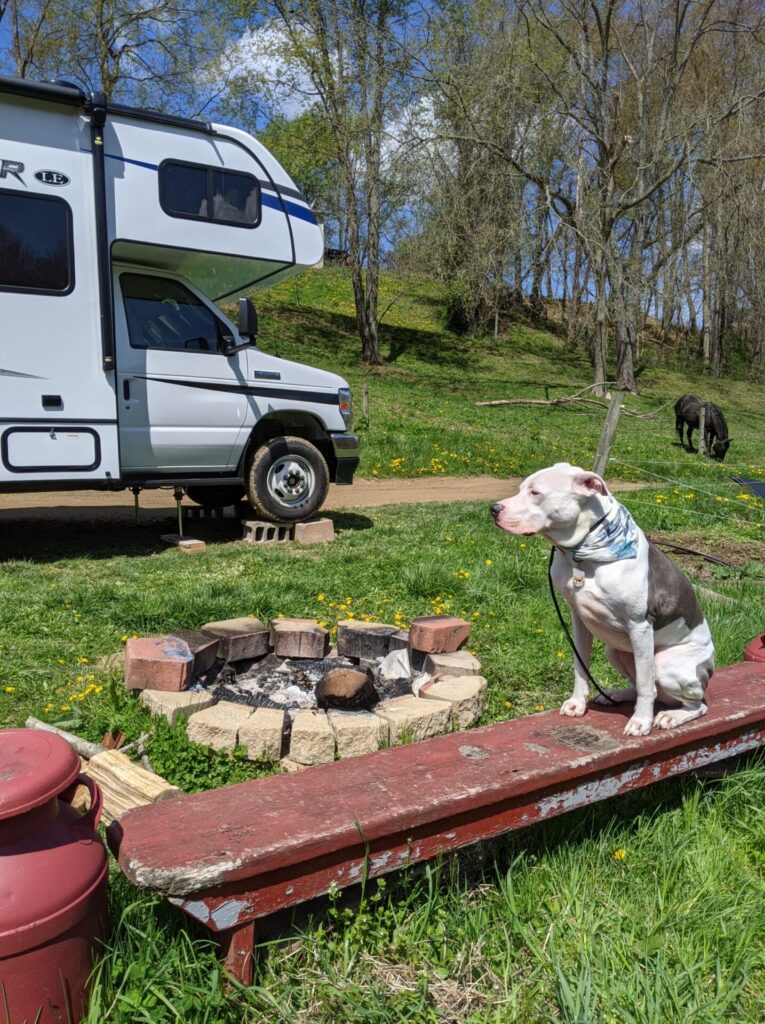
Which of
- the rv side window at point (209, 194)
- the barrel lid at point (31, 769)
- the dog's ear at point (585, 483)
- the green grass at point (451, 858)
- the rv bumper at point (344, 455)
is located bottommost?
the green grass at point (451, 858)

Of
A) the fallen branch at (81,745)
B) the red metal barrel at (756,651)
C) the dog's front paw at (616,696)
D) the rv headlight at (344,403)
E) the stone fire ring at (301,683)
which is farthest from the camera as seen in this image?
the rv headlight at (344,403)

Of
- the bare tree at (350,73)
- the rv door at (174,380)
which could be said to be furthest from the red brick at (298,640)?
the bare tree at (350,73)

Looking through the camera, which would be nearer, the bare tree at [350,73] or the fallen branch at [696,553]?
Result: the fallen branch at [696,553]

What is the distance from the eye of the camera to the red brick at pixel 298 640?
4.51m

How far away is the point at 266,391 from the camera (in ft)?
26.8

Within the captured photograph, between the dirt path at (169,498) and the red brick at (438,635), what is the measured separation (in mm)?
5792

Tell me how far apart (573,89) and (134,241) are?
2093 cm

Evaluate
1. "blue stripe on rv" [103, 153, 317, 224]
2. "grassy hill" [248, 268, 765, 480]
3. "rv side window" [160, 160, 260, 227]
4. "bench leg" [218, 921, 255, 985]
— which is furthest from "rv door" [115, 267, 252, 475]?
"bench leg" [218, 921, 255, 985]

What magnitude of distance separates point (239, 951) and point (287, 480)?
6.60 meters

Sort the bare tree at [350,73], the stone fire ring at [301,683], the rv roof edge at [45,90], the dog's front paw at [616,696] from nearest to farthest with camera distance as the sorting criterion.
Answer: the dog's front paw at [616,696]
the stone fire ring at [301,683]
the rv roof edge at [45,90]
the bare tree at [350,73]

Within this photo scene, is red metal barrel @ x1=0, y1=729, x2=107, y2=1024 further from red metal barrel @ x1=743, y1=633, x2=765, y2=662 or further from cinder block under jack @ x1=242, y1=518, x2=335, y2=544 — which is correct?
cinder block under jack @ x1=242, y1=518, x2=335, y2=544

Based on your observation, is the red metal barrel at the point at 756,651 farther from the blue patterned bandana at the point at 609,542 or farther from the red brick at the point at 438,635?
the blue patterned bandana at the point at 609,542

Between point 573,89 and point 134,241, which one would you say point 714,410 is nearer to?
point 573,89

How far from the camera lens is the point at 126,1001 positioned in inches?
76.9
